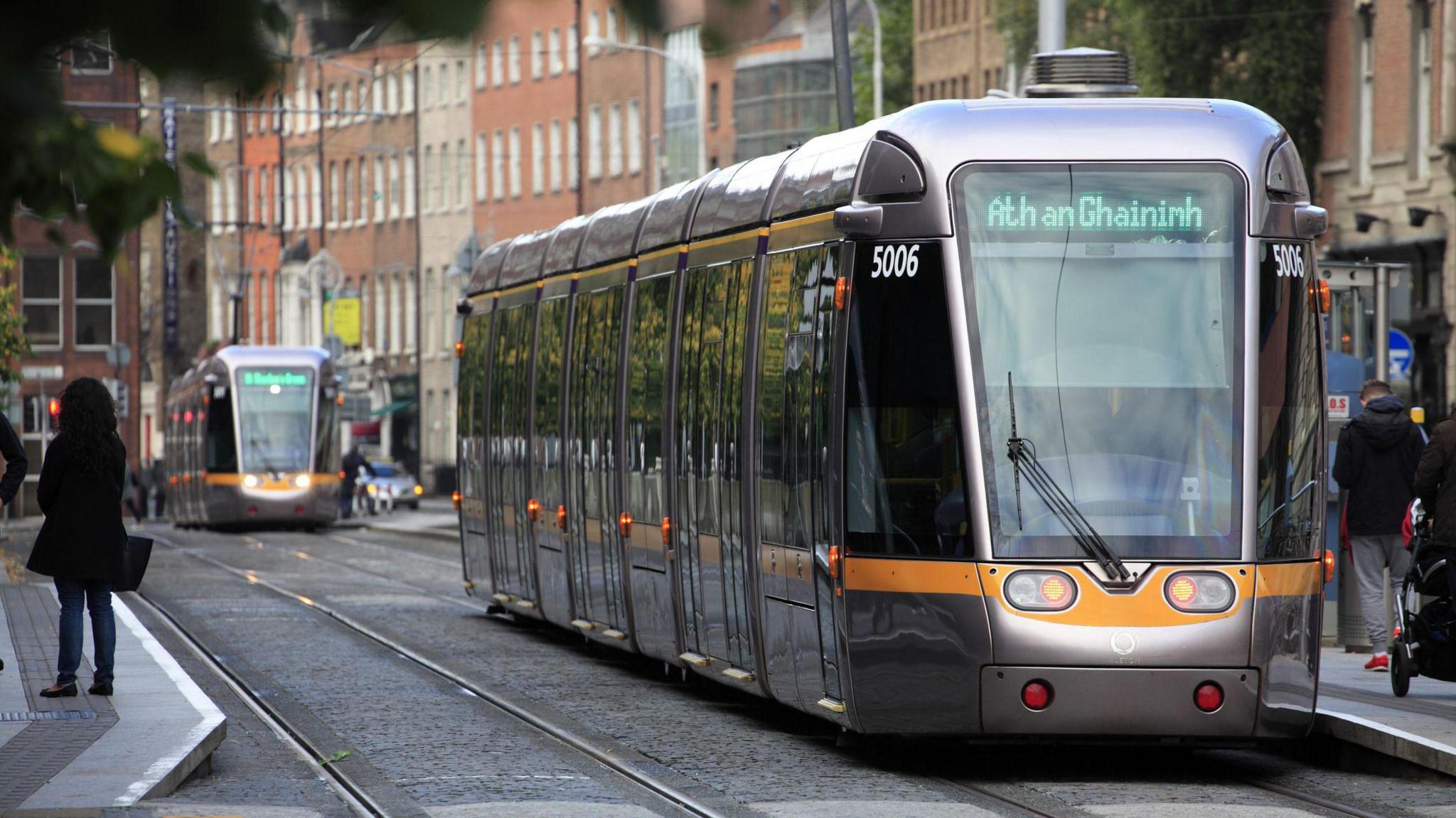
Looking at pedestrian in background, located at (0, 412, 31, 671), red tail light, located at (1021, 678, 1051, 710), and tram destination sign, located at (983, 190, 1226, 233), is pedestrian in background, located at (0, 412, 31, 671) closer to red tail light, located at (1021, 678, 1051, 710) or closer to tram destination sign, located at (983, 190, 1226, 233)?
tram destination sign, located at (983, 190, 1226, 233)

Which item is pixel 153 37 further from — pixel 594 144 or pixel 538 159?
pixel 538 159

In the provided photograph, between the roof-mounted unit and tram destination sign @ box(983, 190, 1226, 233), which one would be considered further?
the roof-mounted unit

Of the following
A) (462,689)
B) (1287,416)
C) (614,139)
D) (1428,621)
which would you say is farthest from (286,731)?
(614,139)

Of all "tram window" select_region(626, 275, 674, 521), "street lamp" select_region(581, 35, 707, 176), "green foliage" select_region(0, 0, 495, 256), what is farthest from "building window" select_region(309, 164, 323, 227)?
"green foliage" select_region(0, 0, 495, 256)

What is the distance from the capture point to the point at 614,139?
8731 cm

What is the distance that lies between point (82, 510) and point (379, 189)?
290ft

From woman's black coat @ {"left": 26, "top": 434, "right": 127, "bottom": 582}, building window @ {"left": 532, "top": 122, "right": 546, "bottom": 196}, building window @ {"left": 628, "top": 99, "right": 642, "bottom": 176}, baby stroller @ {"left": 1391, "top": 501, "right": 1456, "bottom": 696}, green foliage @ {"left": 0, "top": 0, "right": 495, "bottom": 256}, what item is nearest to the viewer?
green foliage @ {"left": 0, "top": 0, "right": 495, "bottom": 256}

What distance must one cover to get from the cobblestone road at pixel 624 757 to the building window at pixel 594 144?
223ft

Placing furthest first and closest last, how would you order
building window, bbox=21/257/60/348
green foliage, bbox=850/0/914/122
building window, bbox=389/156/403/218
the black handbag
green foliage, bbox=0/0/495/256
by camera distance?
building window, bbox=389/156/403/218 → building window, bbox=21/257/60/348 → green foliage, bbox=850/0/914/122 → the black handbag → green foliage, bbox=0/0/495/256

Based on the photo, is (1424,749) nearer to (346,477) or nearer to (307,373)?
(307,373)

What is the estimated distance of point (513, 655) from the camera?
63.5ft

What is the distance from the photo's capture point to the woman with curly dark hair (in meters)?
14.2

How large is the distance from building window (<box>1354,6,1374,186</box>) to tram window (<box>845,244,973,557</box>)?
3235 cm

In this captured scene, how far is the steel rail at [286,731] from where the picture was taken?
11102 millimetres
